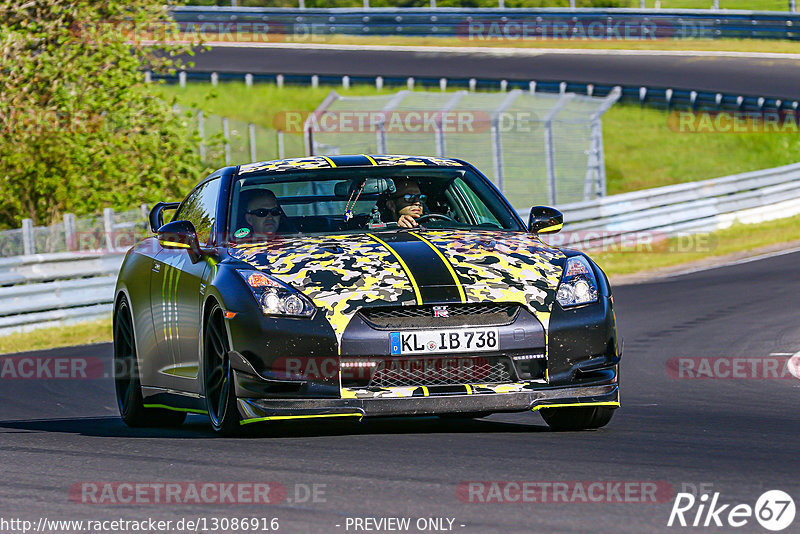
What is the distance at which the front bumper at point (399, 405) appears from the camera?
7180 millimetres

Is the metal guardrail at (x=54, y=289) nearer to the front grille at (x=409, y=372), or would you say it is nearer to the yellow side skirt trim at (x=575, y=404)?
the front grille at (x=409, y=372)

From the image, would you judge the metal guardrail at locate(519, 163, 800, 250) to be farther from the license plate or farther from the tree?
the license plate

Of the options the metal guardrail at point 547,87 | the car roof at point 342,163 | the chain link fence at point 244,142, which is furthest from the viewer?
the metal guardrail at point 547,87

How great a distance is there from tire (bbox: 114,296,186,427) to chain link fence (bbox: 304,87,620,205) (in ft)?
53.5

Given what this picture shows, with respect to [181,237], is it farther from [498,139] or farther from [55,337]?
[498,139]

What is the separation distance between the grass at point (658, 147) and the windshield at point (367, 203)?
25259 millimetres

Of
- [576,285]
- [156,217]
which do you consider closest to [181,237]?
[156,217]

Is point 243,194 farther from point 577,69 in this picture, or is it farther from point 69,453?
point 577,69

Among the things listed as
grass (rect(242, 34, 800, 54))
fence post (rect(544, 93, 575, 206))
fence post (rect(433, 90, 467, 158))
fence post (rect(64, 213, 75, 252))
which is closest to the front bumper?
fence post (rect(64, 213, 75, 252))

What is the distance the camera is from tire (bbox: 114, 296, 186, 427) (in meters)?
9.39

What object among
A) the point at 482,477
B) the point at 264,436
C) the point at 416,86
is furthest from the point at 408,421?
the point at 416,86

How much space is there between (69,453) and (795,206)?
2225cm

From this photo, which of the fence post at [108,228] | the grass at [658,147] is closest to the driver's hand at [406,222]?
the fence post at [108,228]

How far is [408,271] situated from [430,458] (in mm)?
1121
